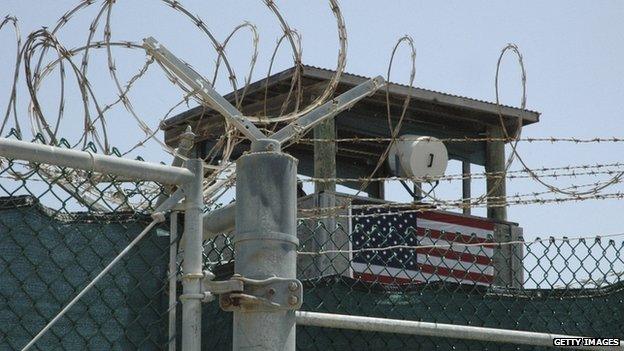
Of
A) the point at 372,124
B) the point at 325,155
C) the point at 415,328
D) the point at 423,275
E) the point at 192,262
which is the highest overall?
the point at 372,124

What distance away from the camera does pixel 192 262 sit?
13.1 ft

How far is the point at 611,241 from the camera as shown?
5.55 meters

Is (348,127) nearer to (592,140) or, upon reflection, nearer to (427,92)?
(427,92)

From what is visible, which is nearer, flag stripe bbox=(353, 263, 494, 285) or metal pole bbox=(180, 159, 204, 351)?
metal pole bbox=(180, 159, 204, 351)

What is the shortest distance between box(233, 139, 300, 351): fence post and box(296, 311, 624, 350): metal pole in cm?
25

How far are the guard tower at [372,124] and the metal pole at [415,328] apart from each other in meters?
10.4

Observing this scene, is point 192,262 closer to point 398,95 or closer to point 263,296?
point 263,296

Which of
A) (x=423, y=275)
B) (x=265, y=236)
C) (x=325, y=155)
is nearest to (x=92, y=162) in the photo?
(x=265, y=236)

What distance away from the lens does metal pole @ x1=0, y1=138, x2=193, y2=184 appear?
3.72 metres

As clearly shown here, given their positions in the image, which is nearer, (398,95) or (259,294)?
(259,294)

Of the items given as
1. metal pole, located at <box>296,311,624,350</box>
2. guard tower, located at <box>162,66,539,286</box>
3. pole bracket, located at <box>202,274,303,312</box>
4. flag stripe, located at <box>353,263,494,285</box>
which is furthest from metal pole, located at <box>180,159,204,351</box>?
guard tower, located at <box>162,66,539,286</box>

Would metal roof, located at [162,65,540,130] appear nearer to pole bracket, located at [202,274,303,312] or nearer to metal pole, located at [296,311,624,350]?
metal pole, located at [296,311,624,350]

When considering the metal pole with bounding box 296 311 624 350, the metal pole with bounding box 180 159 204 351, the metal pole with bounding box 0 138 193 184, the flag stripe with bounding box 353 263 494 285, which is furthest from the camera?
the flag stripe with bounding box 353 263 494 285

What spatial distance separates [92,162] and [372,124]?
14394 mm
